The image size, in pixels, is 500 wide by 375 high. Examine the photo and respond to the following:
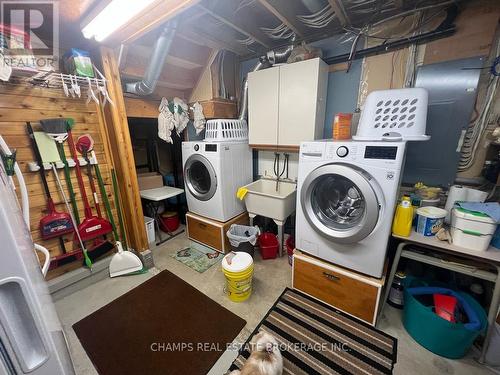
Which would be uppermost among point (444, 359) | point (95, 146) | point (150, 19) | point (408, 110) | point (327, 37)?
point (327, 37)

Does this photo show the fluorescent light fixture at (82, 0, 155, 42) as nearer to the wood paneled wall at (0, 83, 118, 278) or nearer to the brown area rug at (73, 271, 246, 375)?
the wood paneled wall at (0, 83, 118, 278)

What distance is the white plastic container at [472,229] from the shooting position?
118 centimetres

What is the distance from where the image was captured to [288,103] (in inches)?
81.4

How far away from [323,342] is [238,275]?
74cm

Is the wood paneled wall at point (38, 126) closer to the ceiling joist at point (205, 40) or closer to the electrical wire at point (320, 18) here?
the ceiling joist at point (205, 40)

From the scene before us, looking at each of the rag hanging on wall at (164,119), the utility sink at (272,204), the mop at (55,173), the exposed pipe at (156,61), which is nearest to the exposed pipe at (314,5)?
the exposed pipe at (156,61)

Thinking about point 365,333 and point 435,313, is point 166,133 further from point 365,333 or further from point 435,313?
point 435,313

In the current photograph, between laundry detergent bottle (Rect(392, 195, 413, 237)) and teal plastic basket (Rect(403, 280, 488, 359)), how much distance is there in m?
0.49

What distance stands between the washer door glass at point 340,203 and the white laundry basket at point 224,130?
1.15m

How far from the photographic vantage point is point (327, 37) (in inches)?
82.1

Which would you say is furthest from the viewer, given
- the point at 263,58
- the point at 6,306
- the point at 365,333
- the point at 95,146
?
the point at 263,58

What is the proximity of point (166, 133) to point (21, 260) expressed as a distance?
2232mm

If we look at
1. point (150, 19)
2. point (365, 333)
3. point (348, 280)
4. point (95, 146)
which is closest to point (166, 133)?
point (95, 146)

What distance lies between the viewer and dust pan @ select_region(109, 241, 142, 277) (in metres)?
2.06
